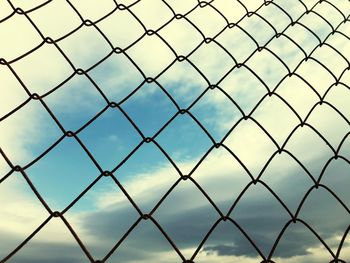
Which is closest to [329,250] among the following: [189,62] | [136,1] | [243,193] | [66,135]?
[243,193]

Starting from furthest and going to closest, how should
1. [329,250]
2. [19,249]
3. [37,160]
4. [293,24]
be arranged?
[293,24] → [329,250] → [37,160] → [19,249]

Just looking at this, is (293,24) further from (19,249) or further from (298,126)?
(19,249)

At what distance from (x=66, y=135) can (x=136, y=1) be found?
1.01 metres

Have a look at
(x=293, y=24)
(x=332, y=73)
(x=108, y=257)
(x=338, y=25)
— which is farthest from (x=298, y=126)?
(x=108, y=257)

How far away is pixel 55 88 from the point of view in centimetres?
249

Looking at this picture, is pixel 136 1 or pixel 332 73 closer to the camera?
pixel 136 1

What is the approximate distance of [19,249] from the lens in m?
2.04

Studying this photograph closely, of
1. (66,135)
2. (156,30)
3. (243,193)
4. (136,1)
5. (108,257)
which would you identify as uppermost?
(136,1)

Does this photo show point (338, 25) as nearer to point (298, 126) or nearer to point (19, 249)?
point (298, 126)

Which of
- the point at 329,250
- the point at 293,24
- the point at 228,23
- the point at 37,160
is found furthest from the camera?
the point at 293,24

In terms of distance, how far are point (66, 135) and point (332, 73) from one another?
186 cm

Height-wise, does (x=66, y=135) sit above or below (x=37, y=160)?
above

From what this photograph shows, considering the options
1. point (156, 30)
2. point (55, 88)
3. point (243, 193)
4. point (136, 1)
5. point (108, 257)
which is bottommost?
point (108, 257)

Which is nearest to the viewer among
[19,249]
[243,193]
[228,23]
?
[19,249]
